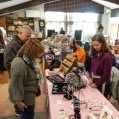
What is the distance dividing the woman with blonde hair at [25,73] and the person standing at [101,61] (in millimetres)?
736

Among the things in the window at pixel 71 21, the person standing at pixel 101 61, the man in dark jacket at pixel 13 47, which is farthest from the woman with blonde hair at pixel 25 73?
the window at pixel 71 21

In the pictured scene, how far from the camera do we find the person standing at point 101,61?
2.19m

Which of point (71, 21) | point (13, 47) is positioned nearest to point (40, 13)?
point (71, 21)

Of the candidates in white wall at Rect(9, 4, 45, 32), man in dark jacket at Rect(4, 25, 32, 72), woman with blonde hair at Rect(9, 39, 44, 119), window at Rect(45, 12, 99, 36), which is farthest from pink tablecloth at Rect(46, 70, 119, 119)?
window at Rect(45, 12, 99, 36)

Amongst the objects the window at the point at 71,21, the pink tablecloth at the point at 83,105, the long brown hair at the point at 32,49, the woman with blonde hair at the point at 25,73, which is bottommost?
the pink tablecloth at the point at 83,105

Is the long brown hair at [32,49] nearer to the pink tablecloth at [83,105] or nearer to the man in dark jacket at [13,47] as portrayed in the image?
the pink tablecloth at [83,105]

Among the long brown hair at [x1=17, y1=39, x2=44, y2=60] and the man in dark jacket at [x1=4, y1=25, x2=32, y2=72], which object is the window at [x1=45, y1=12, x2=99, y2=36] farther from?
the long brown hair at [x1=17, y1=39, x2=44, y2=60]

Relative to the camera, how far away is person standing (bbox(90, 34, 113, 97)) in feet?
7.20

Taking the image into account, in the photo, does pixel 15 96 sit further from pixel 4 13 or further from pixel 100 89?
pixel 4 13

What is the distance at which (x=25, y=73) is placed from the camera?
1771 millimetres

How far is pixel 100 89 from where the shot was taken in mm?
2377

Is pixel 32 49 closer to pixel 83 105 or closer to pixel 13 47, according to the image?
pixel 83 105

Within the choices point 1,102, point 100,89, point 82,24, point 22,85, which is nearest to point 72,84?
point 100,89

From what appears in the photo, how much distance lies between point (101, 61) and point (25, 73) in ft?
2.99
